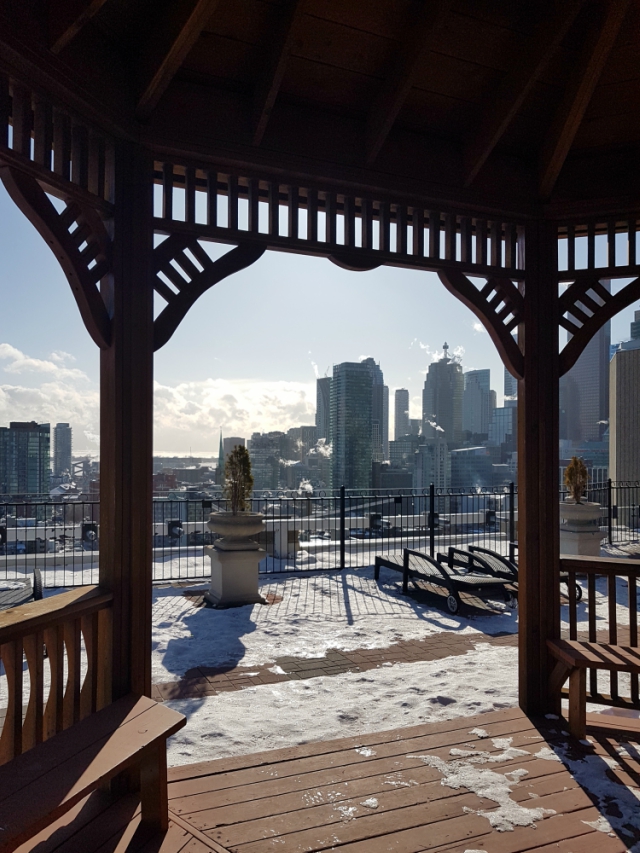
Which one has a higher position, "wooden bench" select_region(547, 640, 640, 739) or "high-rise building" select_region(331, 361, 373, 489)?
"high-rise building" select_region(331, 361, 373, 489)

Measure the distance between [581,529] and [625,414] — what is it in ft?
46.7

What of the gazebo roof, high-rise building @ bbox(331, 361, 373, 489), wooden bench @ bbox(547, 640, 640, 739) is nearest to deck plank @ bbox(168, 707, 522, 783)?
wooden bench @ bbox(547, 640, 640, 739)

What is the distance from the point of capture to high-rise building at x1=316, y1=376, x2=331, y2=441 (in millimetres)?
38606

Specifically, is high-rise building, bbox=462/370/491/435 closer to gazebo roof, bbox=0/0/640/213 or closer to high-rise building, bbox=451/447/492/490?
high-rise building, bbox=451/447/492/490

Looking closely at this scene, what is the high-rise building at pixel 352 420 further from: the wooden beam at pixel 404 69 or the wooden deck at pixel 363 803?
the wooden beam at pixel 404 69

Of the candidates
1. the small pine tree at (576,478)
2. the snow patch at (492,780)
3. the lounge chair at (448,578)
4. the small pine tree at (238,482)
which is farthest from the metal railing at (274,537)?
the snow patch at (492,780)

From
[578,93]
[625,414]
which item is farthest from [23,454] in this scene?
[625,414]

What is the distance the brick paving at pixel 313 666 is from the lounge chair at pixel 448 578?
0.86 metres

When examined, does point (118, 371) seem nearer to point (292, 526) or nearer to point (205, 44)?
point (205, 44)

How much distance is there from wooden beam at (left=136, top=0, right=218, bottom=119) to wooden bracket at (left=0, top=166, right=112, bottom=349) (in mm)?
609

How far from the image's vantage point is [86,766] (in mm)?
2123

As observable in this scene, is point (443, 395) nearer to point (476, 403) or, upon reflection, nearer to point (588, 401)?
point (476, 403)

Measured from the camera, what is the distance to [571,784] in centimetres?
283

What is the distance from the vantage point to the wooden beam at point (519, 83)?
2680mm
